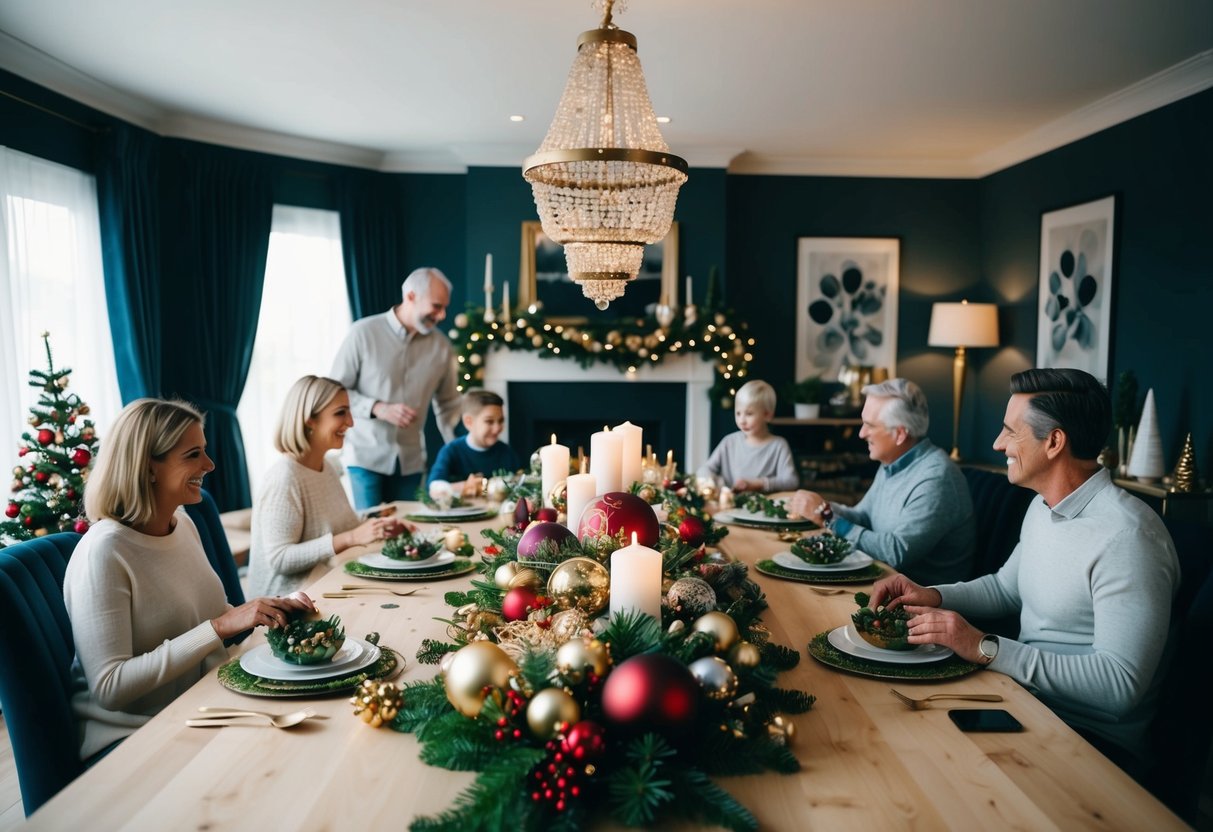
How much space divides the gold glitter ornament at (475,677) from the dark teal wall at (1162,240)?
12.7 ft

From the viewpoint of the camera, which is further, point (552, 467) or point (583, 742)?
point (552, 467)

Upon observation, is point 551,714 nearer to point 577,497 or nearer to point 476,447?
point 577,497

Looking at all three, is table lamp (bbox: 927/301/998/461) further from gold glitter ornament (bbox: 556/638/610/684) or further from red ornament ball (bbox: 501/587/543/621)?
gold glitter ornament (bbox: 556/638/610/684)

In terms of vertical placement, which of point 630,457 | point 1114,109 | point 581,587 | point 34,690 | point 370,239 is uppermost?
point 1114,109

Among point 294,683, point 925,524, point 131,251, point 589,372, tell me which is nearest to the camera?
point 294,683

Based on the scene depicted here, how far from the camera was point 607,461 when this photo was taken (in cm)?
217

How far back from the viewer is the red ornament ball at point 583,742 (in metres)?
0.99

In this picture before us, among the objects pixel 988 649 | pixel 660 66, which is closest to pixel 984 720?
pixel 988 649

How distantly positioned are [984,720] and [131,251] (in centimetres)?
459

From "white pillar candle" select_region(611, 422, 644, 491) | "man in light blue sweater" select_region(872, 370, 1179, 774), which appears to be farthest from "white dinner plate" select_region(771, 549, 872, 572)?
"white pillar candle" select_region(611, 422, 644, 491)

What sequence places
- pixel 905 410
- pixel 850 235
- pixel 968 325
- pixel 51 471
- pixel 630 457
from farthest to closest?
pixel 850 235, pixel 968 325, pixel 51 471, pixel 905 410, pixel 630 457

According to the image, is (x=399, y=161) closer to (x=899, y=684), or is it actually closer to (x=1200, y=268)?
(x=1200, y=268)

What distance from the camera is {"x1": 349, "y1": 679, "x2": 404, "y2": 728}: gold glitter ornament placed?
1.24m

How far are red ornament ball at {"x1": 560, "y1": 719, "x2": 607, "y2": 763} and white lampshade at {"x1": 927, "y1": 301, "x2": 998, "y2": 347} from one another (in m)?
5.04
